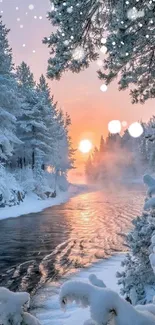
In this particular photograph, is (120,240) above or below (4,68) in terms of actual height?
below

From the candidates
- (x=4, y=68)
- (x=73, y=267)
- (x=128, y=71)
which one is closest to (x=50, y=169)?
(x=4, y=68)

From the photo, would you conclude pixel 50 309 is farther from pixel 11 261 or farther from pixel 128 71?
pixel 128 71

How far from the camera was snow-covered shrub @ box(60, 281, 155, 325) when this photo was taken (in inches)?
Answer: 64.3

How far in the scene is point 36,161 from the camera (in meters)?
41.7

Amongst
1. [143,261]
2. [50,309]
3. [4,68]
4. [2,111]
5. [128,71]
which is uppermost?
[4,68]

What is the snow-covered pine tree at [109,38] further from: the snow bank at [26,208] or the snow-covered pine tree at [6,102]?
the snow-covered pine tree at [6,102]

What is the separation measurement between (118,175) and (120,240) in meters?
90.9

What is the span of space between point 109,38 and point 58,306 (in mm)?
5720

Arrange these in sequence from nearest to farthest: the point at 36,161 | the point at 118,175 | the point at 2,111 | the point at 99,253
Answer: the point at 99,253 < the point at 2,111 < the point at 36,161 < the point at 118,175

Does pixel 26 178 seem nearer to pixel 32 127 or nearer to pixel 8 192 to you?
pixel 32 127

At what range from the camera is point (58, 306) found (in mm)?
7484

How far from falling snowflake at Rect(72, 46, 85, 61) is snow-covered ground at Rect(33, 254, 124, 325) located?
4.86m

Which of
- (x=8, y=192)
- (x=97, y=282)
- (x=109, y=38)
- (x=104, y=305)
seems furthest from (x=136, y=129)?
(x=104, y=305)

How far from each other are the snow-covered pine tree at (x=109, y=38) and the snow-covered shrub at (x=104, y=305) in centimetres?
436
